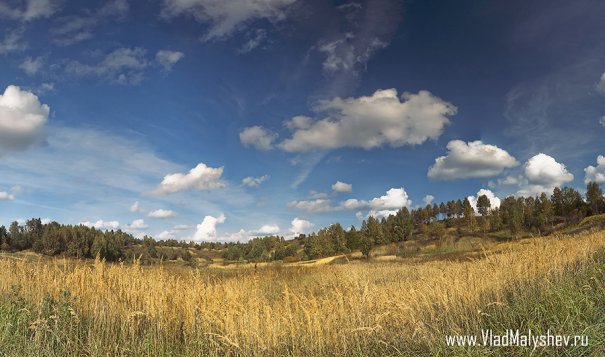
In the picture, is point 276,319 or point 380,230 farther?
point 380,230

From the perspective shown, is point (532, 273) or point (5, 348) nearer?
point (5, 348)

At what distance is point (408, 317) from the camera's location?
5559 mm

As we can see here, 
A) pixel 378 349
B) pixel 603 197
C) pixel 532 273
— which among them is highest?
pixel 603 197

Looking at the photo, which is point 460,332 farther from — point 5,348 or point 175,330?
point 5,348

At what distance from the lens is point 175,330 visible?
5.83 metres

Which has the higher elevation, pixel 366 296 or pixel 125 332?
pixel 366 296

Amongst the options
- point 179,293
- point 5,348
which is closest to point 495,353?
point 179,293

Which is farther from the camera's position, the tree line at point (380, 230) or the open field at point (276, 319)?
the tree line at point (380, 230)

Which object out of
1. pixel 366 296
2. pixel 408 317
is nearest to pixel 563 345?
pixel 408 317

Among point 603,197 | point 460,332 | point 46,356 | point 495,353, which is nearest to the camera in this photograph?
point 495,353

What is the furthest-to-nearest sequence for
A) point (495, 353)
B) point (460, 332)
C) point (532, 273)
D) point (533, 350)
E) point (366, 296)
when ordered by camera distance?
1. point (532, 273)
2. point (366, 296)
3. point (460, 332)
4. point (495, 353)
5. point (533, 350)

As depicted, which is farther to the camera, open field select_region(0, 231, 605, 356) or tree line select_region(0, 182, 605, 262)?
tree line select_region(0, 182, 605, 262)

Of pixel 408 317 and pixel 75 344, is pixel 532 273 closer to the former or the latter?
pixel 408 317

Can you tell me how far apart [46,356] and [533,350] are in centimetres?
634
